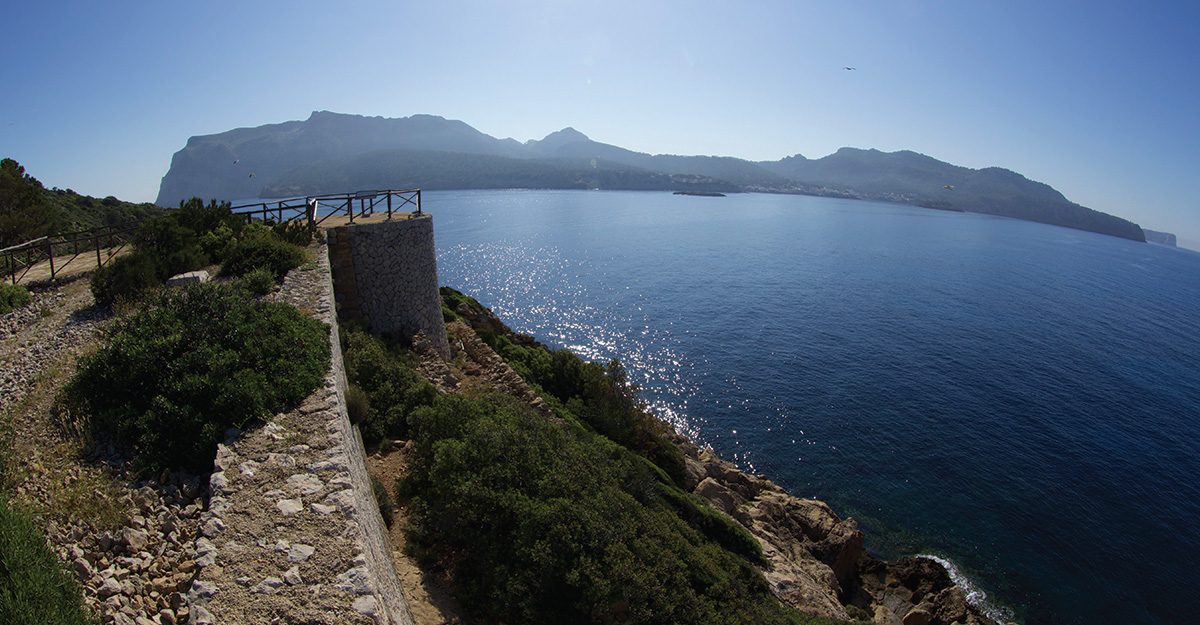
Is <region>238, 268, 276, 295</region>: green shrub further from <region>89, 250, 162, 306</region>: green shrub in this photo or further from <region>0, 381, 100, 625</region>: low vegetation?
<region>0, 381, 100, 625</region>: low vegetation

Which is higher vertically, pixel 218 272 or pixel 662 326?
pixel 218 272

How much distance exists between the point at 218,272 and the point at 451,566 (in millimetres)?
10944

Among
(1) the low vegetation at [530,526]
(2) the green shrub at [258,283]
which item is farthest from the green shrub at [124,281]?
(1) the low vegetation at [530,526]

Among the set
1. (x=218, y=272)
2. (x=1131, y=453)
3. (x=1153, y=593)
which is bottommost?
(x=1153, y=593)

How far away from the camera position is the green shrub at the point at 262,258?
540 inches

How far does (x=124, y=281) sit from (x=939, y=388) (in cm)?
3907

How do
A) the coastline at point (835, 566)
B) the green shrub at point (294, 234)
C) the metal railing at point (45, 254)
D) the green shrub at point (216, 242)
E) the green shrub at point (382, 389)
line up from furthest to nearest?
the coastline at point (835, 566) < the green shrub at point (294, 234) < the green shrub at point (216, 242) < the metal railing at point (45, 254) < the green shrub at point (382, 389)

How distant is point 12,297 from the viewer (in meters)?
12.2

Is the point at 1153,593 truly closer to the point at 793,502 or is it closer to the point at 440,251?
the point at 793,502

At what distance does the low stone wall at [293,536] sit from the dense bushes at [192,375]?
17.5 inches

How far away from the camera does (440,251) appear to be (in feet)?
232

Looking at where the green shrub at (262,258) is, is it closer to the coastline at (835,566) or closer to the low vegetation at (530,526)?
the low vegetation at (530,526)

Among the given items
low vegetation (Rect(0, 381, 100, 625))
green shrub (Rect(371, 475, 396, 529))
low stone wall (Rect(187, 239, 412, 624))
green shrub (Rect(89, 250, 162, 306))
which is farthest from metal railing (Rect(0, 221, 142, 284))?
low vegetation (Rect(0, 381, 100, 625))

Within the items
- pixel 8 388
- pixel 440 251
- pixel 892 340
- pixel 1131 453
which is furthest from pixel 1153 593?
pixel 440 251
